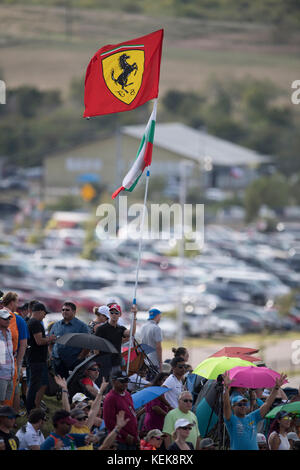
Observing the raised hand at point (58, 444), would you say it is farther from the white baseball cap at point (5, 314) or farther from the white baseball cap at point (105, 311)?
the white baseball cap at point (105, 311)

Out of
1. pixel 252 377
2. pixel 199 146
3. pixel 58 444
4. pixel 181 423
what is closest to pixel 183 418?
pixel 181 423

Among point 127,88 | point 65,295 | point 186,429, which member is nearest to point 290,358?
point 65,295

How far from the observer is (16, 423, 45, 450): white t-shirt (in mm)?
9438

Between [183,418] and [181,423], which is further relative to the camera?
[183,418]

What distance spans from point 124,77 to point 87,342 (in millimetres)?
4141

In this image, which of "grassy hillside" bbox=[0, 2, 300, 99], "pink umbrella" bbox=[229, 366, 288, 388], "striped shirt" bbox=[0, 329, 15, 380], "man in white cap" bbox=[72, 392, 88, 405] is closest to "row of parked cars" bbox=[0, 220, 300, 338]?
"pink umbrella" bbox=[229, 366, 288, 388]

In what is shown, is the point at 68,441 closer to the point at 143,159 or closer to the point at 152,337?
the point at 152,337

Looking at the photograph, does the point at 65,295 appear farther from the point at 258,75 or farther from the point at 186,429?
the point at 258,75

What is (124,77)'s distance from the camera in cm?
1348

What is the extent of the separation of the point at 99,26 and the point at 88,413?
134672 millimetres

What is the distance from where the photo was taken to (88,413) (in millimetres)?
10141

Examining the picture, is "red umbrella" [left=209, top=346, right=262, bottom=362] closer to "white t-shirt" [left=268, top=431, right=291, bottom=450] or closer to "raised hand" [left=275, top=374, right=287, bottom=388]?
"raised hand" [left=275, top=374, right=287, bottom=388]

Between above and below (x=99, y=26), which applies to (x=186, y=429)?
below

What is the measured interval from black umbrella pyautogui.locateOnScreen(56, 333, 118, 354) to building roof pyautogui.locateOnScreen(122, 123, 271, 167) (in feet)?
258
